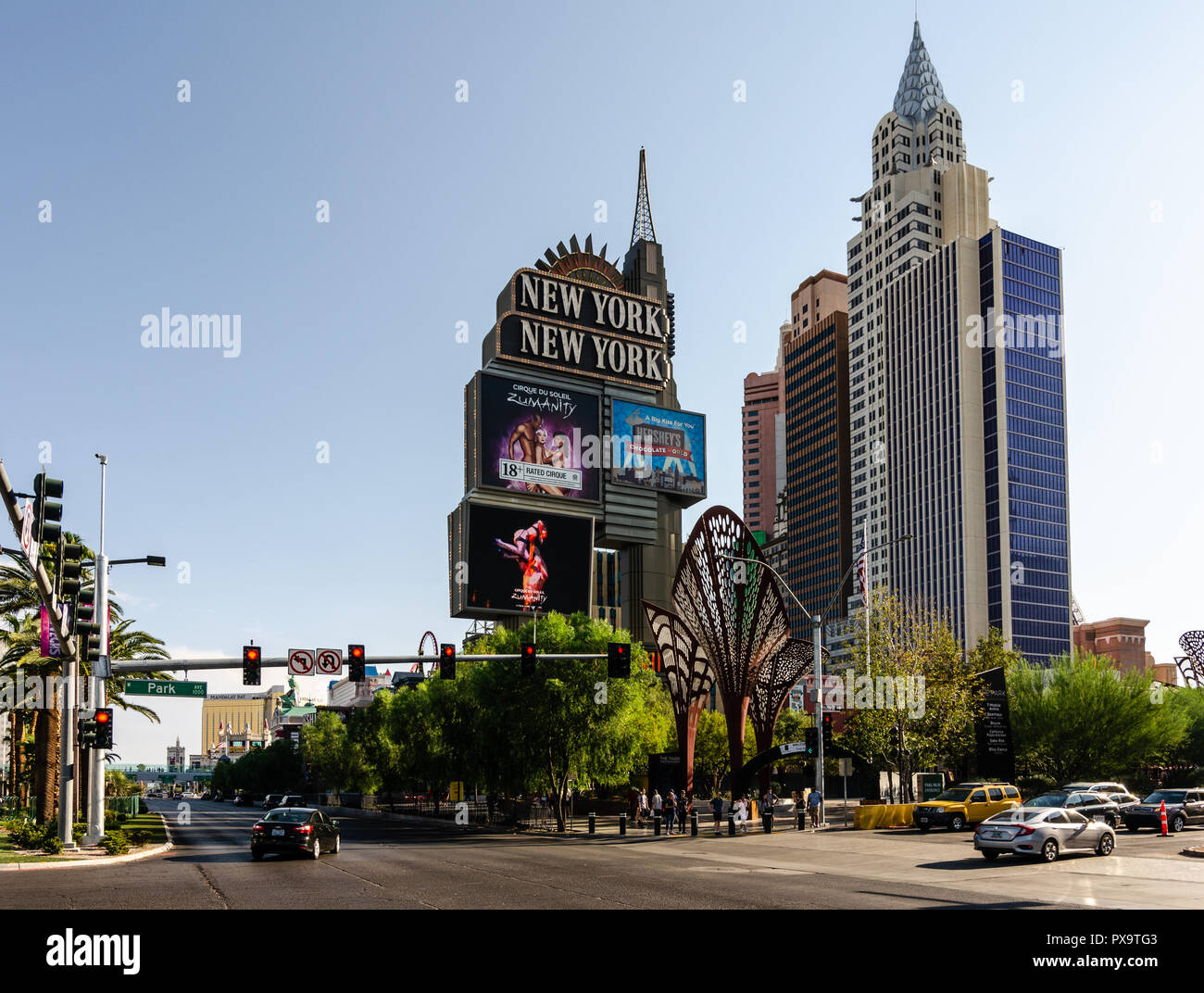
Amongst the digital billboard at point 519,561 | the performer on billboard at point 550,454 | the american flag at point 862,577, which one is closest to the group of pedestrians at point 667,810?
the american flag at point 862,577

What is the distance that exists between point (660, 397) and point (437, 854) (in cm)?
9078

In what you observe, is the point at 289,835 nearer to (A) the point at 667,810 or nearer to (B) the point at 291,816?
(B) the point at 291,816

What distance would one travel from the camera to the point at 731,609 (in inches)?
2571

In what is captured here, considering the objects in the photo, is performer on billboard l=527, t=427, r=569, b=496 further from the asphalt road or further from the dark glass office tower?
the dark glass office tower

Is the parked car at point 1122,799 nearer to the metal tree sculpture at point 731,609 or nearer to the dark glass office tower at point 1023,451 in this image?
the metal tree sculpture at point 731,609

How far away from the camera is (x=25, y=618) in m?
47.4

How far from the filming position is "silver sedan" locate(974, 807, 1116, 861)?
28.5m

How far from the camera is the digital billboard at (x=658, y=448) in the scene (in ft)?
342

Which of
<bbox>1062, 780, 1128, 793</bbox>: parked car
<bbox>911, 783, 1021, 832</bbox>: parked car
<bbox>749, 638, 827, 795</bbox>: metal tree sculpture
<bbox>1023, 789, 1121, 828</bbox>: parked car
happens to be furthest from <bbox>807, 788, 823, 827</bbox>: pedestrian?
<bbox>749, 638, 827, 795</bbox>: metal tree sculpture

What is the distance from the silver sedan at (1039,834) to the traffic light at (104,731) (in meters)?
25.5

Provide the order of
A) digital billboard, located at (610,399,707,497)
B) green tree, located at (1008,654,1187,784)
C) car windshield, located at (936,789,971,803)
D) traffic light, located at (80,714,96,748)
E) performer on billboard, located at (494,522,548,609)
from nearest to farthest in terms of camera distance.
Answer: traffic light, located at (80,714,96,748)
car windshield, located at (936,789,971,803)
green tree, located at (1008,654,1187,784)
performer on billboard, located at (494,522,548,609)
digital billboard, located at (610,399,707,497)

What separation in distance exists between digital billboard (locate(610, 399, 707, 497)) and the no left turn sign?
6964cm
